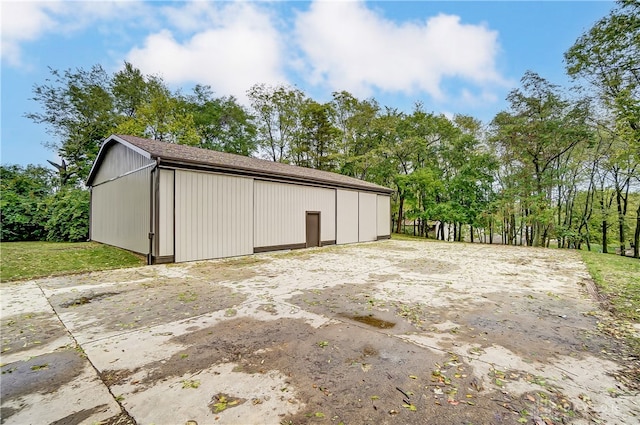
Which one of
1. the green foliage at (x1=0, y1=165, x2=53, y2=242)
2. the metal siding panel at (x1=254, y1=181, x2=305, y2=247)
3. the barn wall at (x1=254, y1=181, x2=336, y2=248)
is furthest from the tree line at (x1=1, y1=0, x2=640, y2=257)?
the metal siding panel at (x1=254, y1=181, x2=305, y2=247)

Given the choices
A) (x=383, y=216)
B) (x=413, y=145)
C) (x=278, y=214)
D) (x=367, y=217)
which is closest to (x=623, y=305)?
(x=278, y=214)

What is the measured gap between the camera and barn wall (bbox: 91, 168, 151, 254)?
29.0ft

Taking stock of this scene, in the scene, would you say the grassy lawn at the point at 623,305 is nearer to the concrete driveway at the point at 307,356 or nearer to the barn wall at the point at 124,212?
the concrete driveway at the point at 307,356

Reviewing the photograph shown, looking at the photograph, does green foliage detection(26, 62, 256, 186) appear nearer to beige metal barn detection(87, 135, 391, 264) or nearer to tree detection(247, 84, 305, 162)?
tree detection(247, 84, 305, 162)

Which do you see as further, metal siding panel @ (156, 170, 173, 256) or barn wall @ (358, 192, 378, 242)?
barn wall @ (358, 192, 378, 242)

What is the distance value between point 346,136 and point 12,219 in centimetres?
2149

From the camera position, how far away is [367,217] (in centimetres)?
1653

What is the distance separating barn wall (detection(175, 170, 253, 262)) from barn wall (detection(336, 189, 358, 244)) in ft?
17.9

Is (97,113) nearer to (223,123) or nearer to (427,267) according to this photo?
(223,123)

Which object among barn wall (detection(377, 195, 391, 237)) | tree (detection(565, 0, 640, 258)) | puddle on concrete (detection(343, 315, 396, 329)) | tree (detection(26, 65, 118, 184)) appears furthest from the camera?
tree (detection(26, 65, 118, 184))

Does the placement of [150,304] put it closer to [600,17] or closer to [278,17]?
[278,17]

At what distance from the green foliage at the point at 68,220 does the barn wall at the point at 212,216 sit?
980 cm

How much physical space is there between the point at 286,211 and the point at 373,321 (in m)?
8.45

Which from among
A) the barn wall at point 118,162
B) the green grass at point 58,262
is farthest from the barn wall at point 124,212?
the green grass at point 58,262
